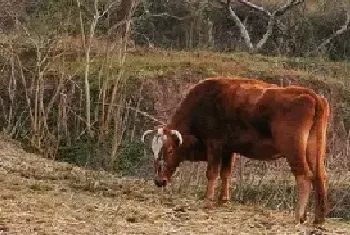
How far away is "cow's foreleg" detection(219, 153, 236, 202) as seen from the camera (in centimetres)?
1145

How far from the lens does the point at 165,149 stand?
1130cm

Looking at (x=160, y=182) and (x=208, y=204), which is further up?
(x=160, y=182)

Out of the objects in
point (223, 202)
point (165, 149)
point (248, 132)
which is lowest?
point (223, 202)

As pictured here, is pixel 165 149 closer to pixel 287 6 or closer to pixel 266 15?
pixel 287 6

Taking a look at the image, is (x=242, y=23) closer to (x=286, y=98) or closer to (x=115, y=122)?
(x=115, y=122)

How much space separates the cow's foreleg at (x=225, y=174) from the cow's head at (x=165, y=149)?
0.63 meters

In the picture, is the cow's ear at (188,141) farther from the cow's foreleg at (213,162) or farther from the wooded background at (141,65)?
the wooded background at (141,65)

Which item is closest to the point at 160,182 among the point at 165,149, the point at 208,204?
the point at 165,149

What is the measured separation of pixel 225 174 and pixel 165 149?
3.15 feet

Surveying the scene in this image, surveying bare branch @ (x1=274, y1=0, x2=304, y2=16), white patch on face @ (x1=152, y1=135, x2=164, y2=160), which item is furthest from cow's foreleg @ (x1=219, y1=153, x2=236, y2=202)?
bare branch @ (x1=274, y1=0, x2=304, y2=16)

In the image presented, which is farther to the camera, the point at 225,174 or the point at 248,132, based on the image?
the point at 225,174

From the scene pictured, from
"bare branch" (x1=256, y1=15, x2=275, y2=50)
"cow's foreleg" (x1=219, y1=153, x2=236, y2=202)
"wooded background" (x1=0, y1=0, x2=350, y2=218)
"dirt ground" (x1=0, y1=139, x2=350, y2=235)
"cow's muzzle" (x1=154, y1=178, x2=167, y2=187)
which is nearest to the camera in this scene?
"dirt ground" (x1=0, y1=139, x2=350, y2=235)

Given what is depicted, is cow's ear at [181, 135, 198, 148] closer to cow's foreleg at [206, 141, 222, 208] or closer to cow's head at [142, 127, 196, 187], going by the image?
cow's head at [142, 127, 196, 187]

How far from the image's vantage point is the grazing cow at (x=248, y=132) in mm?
9945
